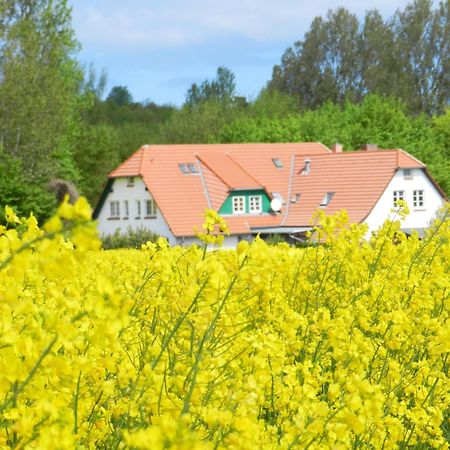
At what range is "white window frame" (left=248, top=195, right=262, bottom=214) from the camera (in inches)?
1767

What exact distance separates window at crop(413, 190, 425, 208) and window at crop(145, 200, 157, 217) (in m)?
11.6

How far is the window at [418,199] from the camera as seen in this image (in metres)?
46.0

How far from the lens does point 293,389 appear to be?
450 centimetres

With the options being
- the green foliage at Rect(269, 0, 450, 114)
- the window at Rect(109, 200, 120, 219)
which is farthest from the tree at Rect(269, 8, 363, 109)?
the window at Rect(109, 200, 120, 219)

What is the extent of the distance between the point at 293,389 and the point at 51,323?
5.55 ft

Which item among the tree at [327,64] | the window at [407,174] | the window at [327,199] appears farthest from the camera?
the tree at [327,64]

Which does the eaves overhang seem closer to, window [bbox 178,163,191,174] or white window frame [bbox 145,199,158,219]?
window [bbox 178,163,191,174]

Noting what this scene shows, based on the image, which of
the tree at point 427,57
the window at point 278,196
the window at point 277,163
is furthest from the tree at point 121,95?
the window at point 278,196

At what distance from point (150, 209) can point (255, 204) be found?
181 inches

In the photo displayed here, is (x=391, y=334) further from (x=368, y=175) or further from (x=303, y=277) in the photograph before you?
(x=368, y=175)

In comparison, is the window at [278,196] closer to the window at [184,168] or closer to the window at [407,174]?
Answer: the window at [184,168]

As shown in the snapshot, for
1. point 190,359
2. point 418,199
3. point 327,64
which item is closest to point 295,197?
point 418,199

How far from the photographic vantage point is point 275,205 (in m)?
45.0

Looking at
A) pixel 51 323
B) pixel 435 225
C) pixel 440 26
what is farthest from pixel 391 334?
pixel 440 26
